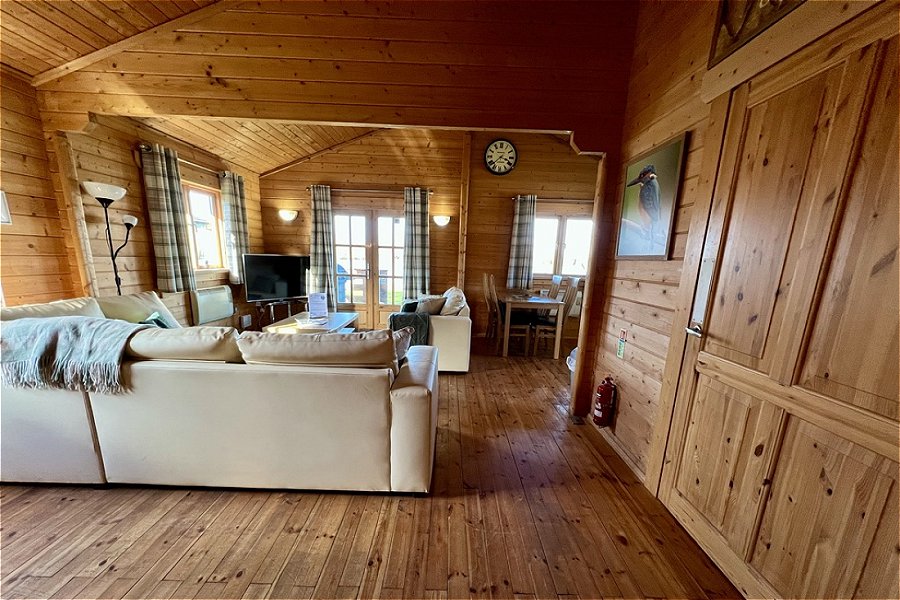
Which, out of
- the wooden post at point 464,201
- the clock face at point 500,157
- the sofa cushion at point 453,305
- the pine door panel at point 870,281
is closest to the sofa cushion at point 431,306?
the sofa cushion at point 453,305

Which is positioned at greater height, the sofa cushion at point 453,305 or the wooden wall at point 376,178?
the wooden wall at point 376,178

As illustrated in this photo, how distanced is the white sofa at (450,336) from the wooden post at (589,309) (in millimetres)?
1148

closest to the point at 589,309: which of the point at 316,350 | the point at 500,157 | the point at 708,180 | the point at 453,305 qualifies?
the point at 708,180

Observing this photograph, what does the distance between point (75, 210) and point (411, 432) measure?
327cm

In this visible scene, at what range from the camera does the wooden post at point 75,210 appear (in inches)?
92.3

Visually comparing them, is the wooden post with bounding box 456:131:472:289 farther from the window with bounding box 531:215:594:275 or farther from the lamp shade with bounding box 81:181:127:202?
the lamp shade with bounding box 81:181:127:202

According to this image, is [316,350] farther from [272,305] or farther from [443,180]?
[443,180]

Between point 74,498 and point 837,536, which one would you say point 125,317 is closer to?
point 74,498

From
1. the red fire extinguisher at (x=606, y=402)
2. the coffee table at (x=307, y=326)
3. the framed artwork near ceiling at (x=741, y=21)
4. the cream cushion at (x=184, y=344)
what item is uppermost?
the framed artwork near ceiling at (x=741, y=21)

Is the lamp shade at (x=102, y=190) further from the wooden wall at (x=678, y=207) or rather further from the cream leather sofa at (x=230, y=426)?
the wooden wall at (x=678, y=207)

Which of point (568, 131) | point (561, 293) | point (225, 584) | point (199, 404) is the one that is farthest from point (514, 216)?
point (225, 584)

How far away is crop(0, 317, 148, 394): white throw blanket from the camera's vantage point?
4.69 feet

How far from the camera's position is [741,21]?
1.29 meters

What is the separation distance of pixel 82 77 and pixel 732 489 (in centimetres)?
462
